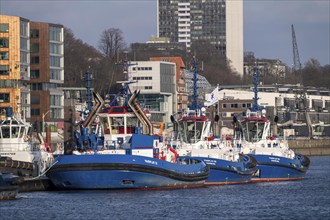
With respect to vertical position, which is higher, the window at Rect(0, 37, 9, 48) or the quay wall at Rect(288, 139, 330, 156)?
the window at Rect(0, 37, 9, 48)

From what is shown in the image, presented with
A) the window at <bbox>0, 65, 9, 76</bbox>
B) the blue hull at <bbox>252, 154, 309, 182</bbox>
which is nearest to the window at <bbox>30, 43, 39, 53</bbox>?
the window at <bbox>0, 65, 9, 76</bbox>

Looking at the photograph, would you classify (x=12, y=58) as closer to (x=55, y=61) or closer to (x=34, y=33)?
(x=34, y=33)

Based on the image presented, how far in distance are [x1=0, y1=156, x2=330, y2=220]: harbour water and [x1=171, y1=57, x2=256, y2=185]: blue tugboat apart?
242 inches

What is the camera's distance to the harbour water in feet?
204

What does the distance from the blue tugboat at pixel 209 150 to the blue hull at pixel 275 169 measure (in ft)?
10.4

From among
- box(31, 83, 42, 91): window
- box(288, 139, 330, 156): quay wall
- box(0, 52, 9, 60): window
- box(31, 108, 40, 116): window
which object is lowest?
box(288, 139, 330, 156): quay wall

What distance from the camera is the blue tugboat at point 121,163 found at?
243ft

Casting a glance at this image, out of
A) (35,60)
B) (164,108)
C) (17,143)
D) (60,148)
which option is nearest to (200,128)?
(60,148)

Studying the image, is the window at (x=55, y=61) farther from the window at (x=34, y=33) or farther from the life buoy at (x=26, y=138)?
the life buoy at (x=26, y=138)

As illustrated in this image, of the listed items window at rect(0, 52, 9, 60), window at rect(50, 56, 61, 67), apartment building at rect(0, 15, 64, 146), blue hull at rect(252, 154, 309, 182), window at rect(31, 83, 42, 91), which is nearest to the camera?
blue hull at rect(252, 154, 309, 182)

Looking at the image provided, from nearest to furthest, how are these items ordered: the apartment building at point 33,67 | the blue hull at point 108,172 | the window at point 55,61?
the blue hull at point 108,172, the apartment building at point 33,67, the window at point 55,61

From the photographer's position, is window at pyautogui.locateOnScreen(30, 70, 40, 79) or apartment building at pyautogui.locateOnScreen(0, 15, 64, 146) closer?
apartment building at pyautogui.locateOnScreen(0, 15, 64, 146)

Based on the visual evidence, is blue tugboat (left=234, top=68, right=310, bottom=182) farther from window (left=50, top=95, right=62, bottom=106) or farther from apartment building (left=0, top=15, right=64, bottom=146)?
window (left=50, top=95, right=62, bottom=106)

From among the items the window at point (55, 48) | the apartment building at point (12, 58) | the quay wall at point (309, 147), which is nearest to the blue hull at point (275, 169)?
the apartment building at point (12, 58)
